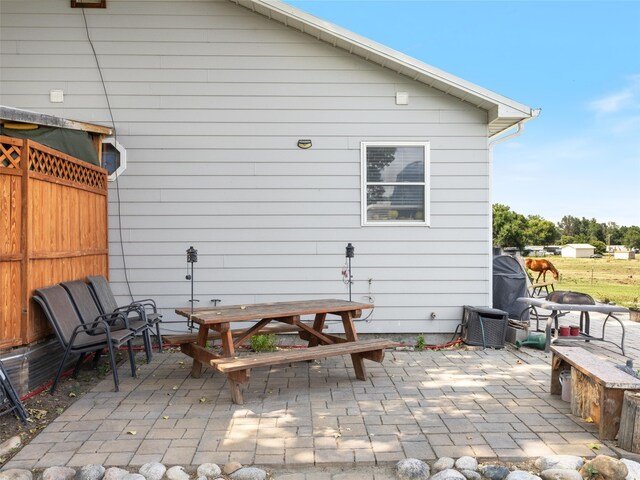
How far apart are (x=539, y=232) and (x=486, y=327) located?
48044mm

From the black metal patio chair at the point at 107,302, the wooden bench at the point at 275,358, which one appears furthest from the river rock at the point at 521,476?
the black metal patio chair at the point at 107,302

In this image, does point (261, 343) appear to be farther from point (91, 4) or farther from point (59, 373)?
point (91, 4)

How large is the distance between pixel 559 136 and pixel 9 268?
3659cm

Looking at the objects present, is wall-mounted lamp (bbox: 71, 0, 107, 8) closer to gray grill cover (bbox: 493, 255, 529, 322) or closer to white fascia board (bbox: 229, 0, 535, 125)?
white fascia board (bbox: 229, 0, 535, 125)

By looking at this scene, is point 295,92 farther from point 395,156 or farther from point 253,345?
point 253,345

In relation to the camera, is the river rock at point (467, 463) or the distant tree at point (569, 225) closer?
the river rock at point (467, 463)

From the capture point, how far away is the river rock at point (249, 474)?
9.33 ft

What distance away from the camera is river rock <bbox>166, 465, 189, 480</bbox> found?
9.34 ft

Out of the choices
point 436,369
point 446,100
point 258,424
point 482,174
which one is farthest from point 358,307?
point 446,100

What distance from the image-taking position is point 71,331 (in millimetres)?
4617

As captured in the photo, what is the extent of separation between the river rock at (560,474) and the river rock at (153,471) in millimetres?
2256

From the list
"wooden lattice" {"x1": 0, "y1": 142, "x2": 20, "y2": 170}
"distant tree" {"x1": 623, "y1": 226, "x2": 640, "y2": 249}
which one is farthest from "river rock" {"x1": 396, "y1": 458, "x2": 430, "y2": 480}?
"distant tree" {"x1": 623, "y1": 226, "x2": 640, "y2": 249}

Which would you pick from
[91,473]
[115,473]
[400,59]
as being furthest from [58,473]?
[400,59]

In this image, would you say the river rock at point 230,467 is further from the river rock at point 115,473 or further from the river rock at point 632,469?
the river rock at point 632,469
